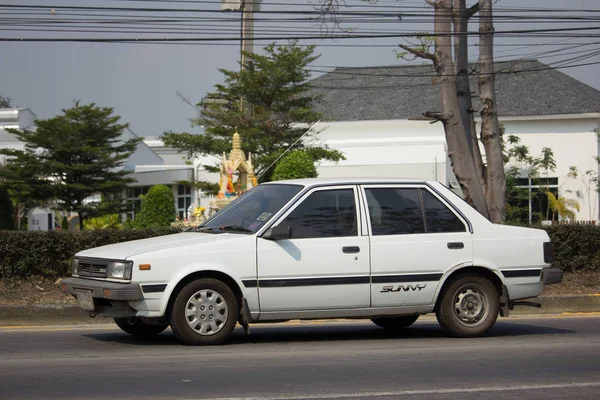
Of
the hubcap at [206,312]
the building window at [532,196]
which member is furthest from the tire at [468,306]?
the building window at [532,196]

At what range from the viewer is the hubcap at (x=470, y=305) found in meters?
10.1

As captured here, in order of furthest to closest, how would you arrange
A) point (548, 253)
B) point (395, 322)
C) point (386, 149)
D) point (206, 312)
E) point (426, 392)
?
point (386, 149) < point (395, 322) < point (548, 253) < point (206, 312) < point (426, 392)

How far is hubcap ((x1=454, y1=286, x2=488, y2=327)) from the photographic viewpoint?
33.0ft

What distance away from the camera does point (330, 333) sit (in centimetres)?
1095

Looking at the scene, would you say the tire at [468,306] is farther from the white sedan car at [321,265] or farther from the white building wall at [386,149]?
the white building wall at [386,149]

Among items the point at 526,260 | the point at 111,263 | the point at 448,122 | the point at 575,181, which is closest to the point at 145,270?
the point at 111,263

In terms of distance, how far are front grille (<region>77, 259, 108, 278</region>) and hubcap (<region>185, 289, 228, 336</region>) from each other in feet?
3.12

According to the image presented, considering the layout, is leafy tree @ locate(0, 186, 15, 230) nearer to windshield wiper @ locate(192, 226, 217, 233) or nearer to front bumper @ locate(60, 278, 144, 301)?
windshield wiper @ locate(192, 226, 217, 233)

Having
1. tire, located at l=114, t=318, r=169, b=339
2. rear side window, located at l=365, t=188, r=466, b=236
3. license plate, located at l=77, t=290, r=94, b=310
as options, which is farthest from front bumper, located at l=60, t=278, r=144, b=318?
rear side window, located at l=365, t=188, r=466, b=236

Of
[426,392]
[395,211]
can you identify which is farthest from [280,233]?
[426,392]

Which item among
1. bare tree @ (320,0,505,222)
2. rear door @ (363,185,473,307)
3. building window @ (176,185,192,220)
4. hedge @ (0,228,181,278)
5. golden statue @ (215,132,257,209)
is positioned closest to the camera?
rear door @ (363,185,473,307)

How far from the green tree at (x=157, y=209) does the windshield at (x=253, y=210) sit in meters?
26.7

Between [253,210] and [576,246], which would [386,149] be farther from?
[253,210]

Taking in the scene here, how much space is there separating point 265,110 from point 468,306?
31.8m
